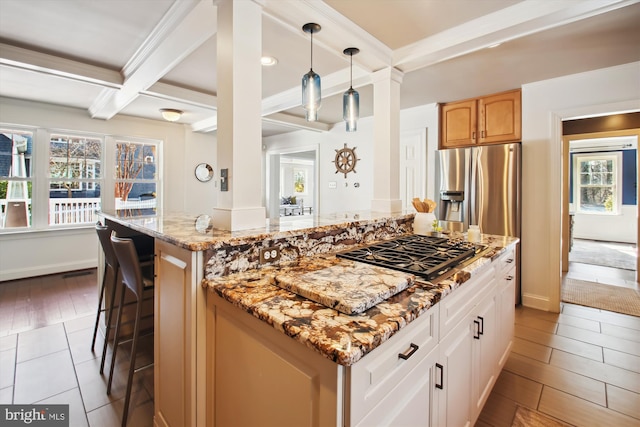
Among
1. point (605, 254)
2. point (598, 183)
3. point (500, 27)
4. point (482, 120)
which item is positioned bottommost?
point (605, 254)

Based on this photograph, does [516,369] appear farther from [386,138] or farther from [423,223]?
[386,138]

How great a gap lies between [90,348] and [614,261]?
7.38 metres

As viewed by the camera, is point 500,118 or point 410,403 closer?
point 410,403

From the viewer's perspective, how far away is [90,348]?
2289 mm

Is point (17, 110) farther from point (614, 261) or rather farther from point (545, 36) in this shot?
point (614, 261)

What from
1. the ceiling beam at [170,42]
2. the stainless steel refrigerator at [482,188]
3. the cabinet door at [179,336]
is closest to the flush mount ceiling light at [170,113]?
the ceiling beam at [170,42]

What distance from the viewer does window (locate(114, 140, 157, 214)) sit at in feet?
15.8

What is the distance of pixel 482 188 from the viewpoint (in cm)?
329

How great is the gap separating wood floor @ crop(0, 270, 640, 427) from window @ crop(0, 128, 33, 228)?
5.03 feet

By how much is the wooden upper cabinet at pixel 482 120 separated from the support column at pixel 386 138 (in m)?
1.58

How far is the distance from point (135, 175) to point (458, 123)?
Result: 5.09m

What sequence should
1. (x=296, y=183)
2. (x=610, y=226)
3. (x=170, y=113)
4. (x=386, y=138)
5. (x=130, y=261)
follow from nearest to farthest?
(x=130, y=261), (x=386, y=138), (x=170, y=113), (x=610, y=226), (x=296, y=183)

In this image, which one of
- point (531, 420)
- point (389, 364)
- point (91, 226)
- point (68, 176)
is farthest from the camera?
point (91, 226)

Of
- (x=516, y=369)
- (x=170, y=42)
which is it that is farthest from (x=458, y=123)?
(x=170, y=42)
